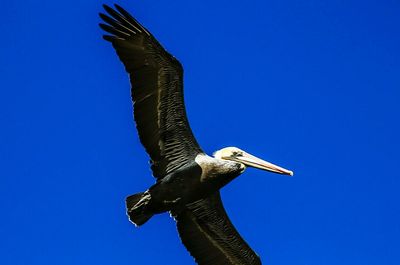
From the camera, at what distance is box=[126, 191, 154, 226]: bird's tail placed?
12.8 meters

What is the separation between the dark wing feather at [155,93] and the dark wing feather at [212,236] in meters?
1.27

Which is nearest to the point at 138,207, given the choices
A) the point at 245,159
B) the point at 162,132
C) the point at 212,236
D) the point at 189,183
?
the point at 189,183

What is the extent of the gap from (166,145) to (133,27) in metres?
2.18

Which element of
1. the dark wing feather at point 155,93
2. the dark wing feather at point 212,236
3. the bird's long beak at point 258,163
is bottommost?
the dark wing feather at point 212,236

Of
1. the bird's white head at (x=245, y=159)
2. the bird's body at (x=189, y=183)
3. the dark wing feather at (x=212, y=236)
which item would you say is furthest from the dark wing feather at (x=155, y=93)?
the dark wing feather at (x=212, y=236)

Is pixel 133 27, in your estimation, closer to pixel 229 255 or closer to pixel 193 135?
pixel 193 135

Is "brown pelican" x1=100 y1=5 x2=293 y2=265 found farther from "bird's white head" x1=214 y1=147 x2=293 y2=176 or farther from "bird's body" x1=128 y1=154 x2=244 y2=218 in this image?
"bird's white head" x1=214 y1=147 x2=293 y2=176

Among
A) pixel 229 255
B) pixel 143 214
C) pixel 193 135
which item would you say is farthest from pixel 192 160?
pixel 229 255

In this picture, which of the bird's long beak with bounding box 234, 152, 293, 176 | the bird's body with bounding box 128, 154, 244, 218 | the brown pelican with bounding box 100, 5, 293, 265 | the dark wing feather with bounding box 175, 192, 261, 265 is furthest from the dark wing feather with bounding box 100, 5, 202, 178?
the dark wing feather with bounding box 175, 192, 261, 265

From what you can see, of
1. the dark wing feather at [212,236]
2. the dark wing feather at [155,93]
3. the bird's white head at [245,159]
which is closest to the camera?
the dark wing feather at [155,93]

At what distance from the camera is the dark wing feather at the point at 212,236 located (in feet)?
45.6

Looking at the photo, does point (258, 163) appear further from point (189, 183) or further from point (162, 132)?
point (162, 132)

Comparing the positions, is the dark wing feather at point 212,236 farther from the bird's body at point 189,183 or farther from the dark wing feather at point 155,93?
the dark wing feather at point 155,93

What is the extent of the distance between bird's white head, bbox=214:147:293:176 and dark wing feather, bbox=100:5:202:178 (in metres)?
0.70
